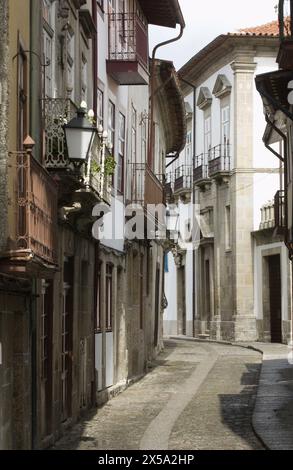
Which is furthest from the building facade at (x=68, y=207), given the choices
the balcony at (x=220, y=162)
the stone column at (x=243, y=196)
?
the balcony at (x=220, y=162)

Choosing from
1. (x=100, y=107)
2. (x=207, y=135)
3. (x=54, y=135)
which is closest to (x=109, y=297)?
(x=100, y=107)

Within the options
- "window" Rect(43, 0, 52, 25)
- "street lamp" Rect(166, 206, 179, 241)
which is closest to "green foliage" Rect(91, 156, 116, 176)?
"window" Rect(43, 0, 52, 25)

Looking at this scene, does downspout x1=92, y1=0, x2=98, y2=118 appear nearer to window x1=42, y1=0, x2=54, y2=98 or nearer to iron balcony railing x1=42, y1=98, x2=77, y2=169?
window x1=42, y1=0, x2=54, y2=98

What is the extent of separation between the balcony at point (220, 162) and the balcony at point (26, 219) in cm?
3102

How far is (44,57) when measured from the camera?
A: 13000 mm

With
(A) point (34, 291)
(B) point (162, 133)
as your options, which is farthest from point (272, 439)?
(B) point (162, 133)

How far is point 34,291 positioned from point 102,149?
4023mm

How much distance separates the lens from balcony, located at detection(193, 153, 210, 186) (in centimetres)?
4372

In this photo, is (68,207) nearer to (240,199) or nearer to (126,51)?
(126,51)

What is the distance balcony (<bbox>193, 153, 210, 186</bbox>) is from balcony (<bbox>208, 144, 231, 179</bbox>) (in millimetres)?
957

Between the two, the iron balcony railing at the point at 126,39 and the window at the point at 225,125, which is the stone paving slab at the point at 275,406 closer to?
the iron balcony railing at the point at 126,39

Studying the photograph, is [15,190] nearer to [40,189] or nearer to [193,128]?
[40,189]

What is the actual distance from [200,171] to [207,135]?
1524 millimetres

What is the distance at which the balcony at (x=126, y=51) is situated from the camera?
19.2 metres
